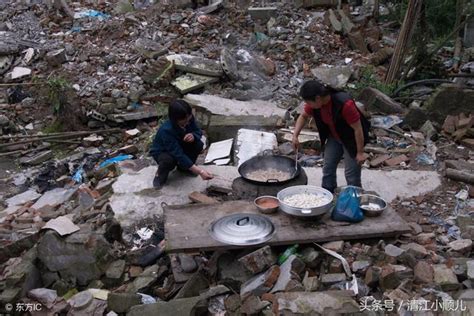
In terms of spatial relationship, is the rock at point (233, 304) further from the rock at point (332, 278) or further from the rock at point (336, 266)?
the rock at point (336, 266)

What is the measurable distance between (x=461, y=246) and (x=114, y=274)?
317 cm

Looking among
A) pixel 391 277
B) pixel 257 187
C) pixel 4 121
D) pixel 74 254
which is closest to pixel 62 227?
pixel 74 254

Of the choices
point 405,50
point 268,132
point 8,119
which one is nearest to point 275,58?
point 405,50

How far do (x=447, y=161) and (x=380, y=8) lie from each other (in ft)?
25.9

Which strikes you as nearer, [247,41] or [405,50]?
[405,50]

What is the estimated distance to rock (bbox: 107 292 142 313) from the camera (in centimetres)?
429

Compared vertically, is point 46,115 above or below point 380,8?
below

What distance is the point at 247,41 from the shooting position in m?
11.3

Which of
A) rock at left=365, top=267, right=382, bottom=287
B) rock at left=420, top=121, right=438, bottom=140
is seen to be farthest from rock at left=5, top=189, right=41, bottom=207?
rock at left=420, top=121, right=438, bottom=140

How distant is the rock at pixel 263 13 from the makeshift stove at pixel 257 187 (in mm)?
7454

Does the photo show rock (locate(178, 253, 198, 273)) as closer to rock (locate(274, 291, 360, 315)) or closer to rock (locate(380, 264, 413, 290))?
rock (locate(274, 291, 360, 315))

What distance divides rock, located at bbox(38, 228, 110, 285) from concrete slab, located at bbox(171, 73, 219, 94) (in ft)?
16.1

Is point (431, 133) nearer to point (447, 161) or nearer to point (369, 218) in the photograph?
point (447, 161)

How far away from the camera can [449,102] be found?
25.7 ft
